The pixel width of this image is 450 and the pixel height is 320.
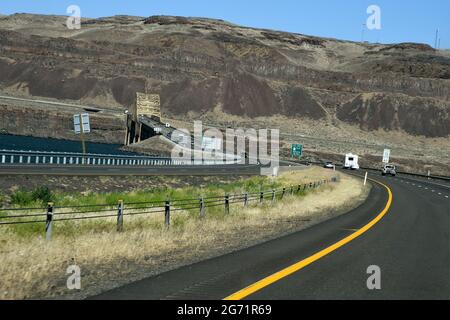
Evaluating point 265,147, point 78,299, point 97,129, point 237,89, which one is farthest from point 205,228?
point 237,89

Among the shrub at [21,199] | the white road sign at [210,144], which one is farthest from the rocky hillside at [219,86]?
the shrub at [21,199]

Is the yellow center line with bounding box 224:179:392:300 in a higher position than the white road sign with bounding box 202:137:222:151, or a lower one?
higher

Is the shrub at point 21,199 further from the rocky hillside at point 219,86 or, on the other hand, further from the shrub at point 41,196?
the rocky hillside at point 219,86

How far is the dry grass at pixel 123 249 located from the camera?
970 centimetres

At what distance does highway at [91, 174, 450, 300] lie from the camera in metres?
9.17

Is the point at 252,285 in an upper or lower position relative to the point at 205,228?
upper

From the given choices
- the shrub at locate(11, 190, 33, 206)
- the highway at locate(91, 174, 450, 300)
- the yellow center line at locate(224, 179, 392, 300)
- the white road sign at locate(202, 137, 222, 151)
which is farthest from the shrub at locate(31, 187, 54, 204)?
the white road sign at locate(202, 137, 222, 151)

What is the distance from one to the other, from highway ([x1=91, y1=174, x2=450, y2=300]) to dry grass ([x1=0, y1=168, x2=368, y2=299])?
735mm

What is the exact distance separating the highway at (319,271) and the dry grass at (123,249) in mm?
735

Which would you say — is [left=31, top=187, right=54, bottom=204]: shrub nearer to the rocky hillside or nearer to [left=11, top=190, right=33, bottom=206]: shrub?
[left=11, top=190, right=33, bottom=206]: shrub
